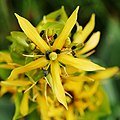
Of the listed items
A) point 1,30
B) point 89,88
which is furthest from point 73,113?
point 1,30

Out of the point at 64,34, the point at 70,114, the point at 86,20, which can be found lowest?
the point at 70,114

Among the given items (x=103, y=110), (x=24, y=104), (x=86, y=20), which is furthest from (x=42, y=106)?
(x=86, y=20)

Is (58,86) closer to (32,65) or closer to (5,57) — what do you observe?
(32,65)

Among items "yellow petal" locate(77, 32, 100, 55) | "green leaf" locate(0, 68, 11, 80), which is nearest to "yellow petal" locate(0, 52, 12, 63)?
"green leaf" locate(0, 68, 11, 80)

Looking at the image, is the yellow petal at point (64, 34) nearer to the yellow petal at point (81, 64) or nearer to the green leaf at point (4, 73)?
the yellow petal at point (81, 64)

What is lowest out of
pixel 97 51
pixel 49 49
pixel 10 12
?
pixel 49 49

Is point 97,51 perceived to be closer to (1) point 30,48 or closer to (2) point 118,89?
(2) point 118,89

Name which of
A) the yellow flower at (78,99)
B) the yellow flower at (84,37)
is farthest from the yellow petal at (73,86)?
the yellow flower at (84,37)
